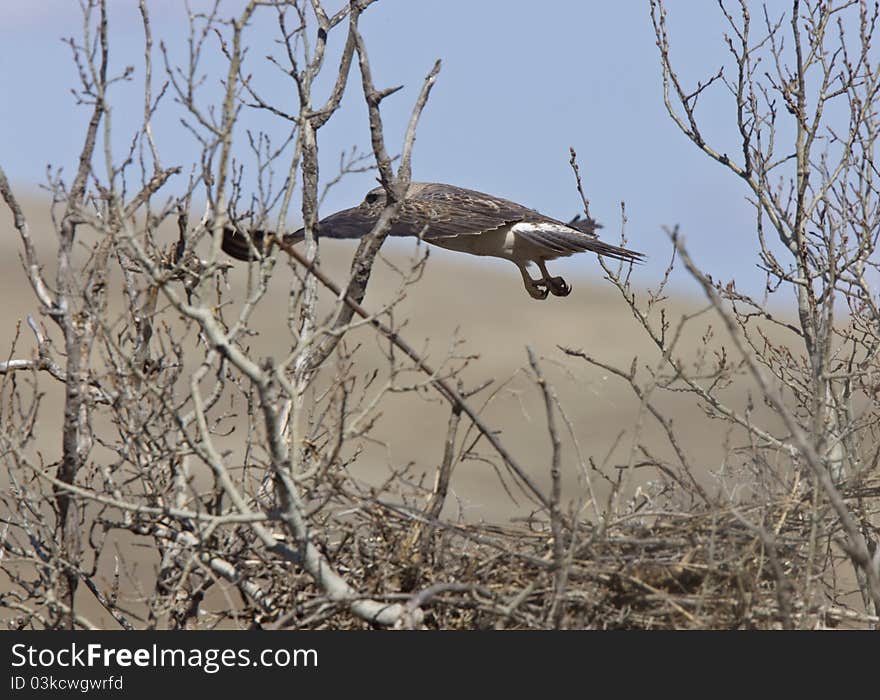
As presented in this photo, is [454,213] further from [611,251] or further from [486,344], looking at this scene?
[486,344]

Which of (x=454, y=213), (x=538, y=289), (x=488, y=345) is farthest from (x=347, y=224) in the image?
(x=488, y=345)

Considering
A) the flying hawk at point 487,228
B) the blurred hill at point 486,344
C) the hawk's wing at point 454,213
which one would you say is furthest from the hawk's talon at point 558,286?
the blurred hill at point 486,344

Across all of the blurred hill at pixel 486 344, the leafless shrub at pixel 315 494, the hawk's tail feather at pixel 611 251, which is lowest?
the leafless shrub at pixel 315 494

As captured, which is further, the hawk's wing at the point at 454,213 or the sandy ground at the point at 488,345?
the sandy ground at the point at 488,345

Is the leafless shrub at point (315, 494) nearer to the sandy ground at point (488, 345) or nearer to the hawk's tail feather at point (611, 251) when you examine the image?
the hawk's tail feather at point (611, 251)

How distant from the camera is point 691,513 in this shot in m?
5.77

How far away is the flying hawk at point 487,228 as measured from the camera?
344 inches

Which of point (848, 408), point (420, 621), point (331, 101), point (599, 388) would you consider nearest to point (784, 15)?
point (848, 408)

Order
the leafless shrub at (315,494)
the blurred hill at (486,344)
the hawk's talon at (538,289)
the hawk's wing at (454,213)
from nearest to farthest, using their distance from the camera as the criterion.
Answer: the leafless shrub at (315,494)
the hawk's wing at (454,213)
the hawk's talon at (538,289)
the blurred hill at (486,344)

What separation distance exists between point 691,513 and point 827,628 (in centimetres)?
81

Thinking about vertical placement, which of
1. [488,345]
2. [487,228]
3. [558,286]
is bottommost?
[558,286]

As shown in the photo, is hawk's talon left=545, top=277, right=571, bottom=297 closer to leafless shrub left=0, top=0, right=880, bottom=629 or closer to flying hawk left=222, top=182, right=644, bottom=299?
flying hawk left=222, top=182, right=644, bottom=299

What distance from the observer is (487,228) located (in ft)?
29.5

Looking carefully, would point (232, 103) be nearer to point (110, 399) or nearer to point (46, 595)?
point (110, 399)
